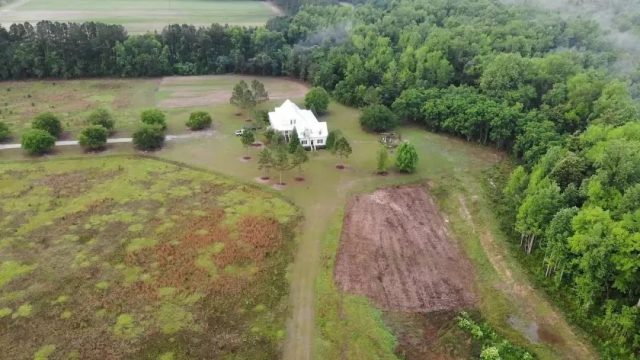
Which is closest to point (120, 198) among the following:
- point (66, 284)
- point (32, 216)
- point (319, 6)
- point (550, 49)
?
point (32, 216)

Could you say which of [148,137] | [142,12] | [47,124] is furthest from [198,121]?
[142,12]

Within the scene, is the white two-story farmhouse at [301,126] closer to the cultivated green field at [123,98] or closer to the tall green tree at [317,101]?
the tall green tree at [317,101]

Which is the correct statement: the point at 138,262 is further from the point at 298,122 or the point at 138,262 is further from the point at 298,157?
the point at 298,122

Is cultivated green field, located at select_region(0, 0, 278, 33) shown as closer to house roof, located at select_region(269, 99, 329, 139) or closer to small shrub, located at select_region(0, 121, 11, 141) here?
small shrub, located at select_region(0, 121, 11, 141)

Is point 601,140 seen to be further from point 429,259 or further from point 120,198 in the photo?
point 120,198

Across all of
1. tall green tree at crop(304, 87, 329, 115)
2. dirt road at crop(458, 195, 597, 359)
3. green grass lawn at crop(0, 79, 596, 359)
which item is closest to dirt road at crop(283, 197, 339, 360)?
green grass lawn at crop(0, 79, 596, 359)

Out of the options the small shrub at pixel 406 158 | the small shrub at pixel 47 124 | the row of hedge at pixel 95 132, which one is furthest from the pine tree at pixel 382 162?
the small shrub at pixel 47 124
